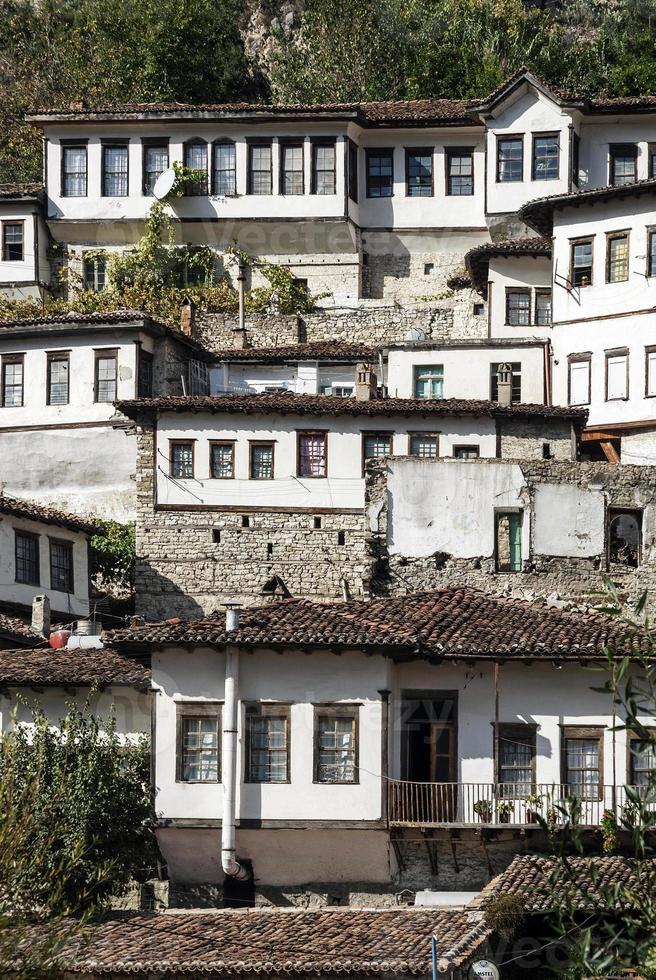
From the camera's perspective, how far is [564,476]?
38.7m

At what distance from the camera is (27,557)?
135ft

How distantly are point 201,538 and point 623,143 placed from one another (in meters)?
21.0

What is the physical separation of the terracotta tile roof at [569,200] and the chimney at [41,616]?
16673 mm

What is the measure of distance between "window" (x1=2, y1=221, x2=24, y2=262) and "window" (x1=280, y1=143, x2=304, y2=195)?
8.16 meters

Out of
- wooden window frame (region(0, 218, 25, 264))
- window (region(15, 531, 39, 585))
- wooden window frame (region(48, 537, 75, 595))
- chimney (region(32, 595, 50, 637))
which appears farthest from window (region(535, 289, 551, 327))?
chimney (region(32, 595, 50, 637))

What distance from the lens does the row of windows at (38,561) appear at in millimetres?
40906

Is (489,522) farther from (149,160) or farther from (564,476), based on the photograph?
(149,160)

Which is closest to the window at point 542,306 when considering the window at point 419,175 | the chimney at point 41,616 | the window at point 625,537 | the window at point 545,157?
the window at point 545,157

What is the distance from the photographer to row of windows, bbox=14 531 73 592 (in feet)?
134

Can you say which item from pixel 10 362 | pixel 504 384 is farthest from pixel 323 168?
pixel 504 384

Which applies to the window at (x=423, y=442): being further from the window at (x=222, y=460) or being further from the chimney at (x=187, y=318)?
the chimney at (x=187, y=318)

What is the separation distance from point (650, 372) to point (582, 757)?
16136mm

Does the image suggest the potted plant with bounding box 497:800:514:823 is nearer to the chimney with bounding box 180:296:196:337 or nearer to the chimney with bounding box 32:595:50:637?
the chimney with bounding box 32:595:50:637

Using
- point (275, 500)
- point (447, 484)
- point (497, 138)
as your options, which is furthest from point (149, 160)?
point (447, 484)
